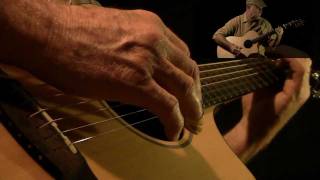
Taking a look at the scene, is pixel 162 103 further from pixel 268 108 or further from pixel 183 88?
pixel 268 108

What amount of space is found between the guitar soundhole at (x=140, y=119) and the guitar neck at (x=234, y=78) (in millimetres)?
110

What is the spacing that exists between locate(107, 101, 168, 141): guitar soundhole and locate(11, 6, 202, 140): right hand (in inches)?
4.3

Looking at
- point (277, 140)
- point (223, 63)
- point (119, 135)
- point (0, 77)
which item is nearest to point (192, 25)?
point (223, 63)

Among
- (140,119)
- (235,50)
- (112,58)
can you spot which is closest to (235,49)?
(235,50)

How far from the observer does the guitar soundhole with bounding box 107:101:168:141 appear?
502 millimetres

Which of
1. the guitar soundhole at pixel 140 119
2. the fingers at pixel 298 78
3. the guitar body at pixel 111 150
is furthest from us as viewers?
the fingers at pixel 298 78

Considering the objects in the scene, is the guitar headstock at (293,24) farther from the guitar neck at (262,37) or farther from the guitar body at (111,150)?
the guitar body at (111,150)

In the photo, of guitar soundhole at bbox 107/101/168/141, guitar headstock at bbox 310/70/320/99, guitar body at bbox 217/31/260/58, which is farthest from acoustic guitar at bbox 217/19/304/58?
guitar soundhole at bbox 107/101/168/141

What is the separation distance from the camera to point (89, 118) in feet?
1.49

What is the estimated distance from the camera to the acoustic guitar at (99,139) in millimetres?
347

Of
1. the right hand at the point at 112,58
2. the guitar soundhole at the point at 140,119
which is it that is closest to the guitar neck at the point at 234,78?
the guitar soundhole at the point at 140,119

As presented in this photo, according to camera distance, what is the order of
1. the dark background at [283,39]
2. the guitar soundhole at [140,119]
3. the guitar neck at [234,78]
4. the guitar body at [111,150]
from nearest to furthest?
the guitar body at [111,150], the guitar soundhole at [140,119], the guitar neck at [234,78], the dark background at [283,39]

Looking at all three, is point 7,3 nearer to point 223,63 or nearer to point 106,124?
point 106,124

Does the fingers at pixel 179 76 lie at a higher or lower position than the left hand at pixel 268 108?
higher
